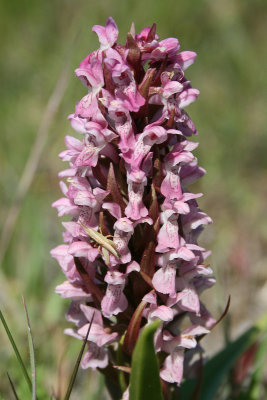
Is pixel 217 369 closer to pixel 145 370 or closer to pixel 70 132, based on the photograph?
pixel 145 370

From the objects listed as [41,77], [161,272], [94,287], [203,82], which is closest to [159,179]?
[161,272]

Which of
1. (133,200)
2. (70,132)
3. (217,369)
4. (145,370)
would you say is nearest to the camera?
(145,370)

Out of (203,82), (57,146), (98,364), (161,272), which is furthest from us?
(203,82)

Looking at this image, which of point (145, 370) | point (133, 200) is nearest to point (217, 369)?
point (145, 370)

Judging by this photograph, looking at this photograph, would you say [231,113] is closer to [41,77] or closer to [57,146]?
[57,146]

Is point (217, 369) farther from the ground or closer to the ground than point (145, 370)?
closer to the ground

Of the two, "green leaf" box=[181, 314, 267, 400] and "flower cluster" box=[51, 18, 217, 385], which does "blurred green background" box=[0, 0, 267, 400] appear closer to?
"green leaf" box=[181, 314, 267, 400]

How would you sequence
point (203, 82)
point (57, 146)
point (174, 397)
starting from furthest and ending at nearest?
point (203, 82) < point (57, 146) < point (174, 397)

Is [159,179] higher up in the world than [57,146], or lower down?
lower down
